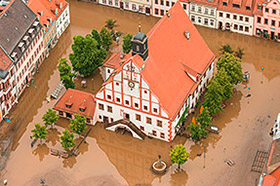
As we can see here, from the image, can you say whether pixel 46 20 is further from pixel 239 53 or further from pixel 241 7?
pixel 241 7

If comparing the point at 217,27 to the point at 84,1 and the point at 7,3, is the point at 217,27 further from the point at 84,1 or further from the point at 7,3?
the point at 7,3

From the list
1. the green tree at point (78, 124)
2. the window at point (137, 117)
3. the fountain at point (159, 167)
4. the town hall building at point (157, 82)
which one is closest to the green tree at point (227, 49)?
the town hall building at point (157, 82)

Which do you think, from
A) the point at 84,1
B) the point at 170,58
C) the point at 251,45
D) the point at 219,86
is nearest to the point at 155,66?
the point at 170,58

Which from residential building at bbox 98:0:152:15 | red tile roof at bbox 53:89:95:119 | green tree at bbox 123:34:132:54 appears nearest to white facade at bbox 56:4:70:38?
residential building at bbox 98:0:152:15

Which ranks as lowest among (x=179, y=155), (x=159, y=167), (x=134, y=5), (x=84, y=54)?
(x=159, y=167)

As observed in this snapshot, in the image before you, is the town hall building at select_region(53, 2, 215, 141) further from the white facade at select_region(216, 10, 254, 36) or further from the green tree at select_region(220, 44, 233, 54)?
the white facade at select_region(216, 10, 254, 36)

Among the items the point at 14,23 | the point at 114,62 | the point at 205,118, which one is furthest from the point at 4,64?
the point at 205,118
